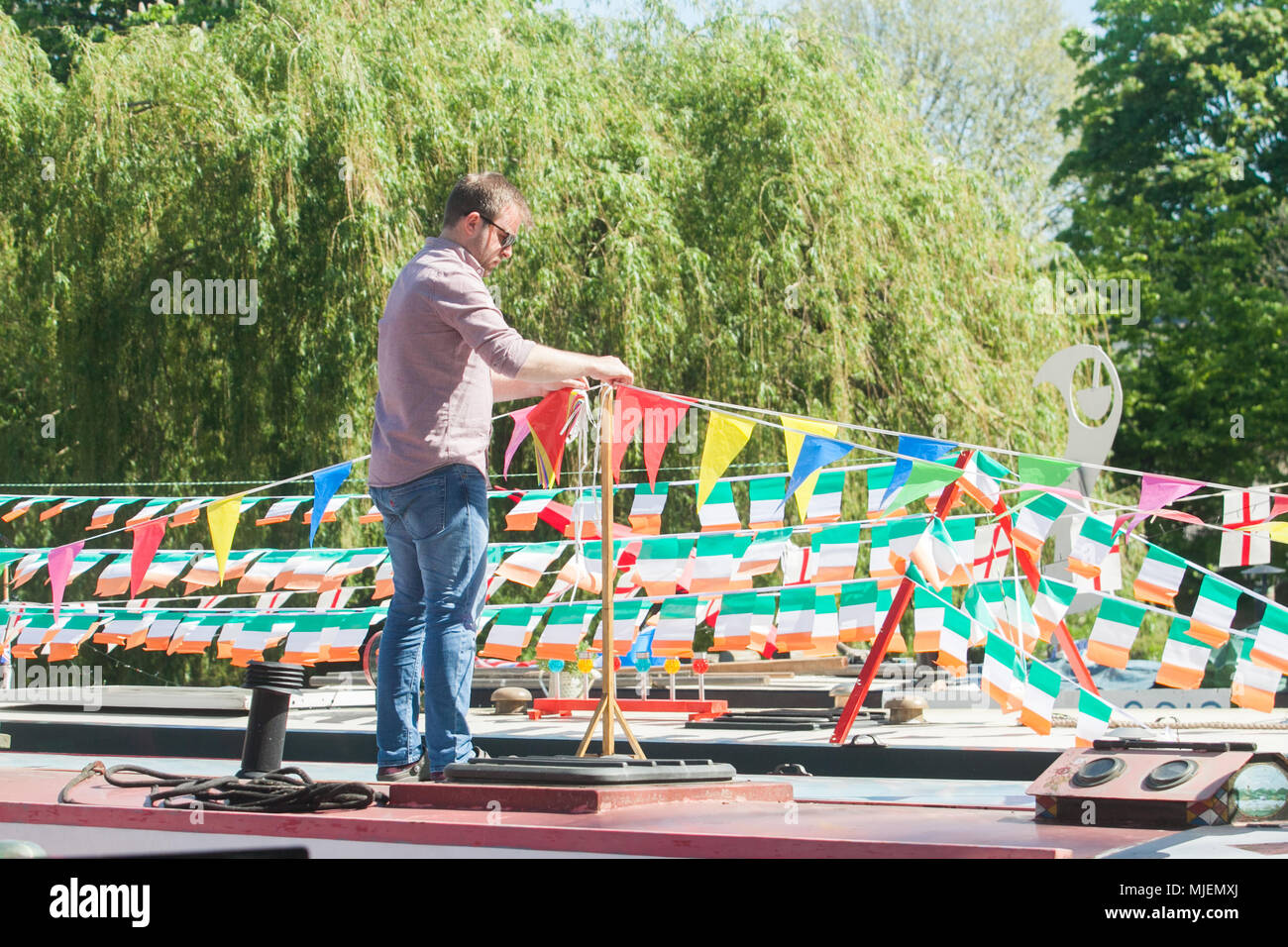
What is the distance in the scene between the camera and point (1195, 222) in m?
26.0

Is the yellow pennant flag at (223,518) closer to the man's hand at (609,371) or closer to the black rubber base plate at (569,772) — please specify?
the man's hand at (609,371)

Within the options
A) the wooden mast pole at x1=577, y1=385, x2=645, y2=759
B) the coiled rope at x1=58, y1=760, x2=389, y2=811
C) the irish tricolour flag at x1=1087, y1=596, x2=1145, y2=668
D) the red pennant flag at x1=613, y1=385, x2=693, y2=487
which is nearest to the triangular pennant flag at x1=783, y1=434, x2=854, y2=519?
the red pennant flag at x1=613, y1=385, x2=693, y2=487

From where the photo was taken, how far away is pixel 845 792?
5105 mm

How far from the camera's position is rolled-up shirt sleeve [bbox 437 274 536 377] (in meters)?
3.81

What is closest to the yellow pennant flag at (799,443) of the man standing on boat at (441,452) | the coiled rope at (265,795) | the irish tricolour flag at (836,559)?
the irish tricolour flag at (836,559)

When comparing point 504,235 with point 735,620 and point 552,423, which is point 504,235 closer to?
point 552,423

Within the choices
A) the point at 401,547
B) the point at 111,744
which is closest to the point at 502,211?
the point at 401,547

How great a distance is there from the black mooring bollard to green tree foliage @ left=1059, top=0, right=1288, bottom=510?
72.3ft

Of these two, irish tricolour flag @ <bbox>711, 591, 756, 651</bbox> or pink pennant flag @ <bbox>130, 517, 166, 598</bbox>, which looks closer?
irish tricolour flag @ <bbox>711, 591, 756, 651</bbox>

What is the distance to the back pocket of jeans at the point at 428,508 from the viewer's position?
12.9 feet

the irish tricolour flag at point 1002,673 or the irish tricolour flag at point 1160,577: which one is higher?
the irish tricolour flag at point 1160,577

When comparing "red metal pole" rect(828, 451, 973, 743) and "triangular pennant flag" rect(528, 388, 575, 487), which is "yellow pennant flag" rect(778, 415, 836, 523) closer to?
"red metal pole" rect(828, 451, 973, 743)

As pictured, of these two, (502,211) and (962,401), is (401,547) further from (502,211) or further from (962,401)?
(962,401)

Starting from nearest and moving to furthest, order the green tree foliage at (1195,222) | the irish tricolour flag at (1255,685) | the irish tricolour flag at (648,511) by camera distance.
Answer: the irish tricolour flag at (1255,685) → the irish tricolour flag at (648,511) → the green tree foliage at (1195,222)
